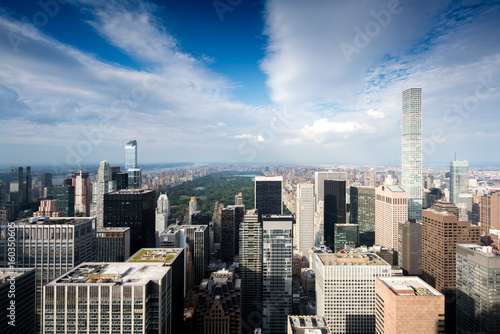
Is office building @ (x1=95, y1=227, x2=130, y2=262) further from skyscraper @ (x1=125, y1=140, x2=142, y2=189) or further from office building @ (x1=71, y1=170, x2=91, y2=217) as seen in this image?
skyscraper @ (x1=125, y1=140, x2=142, y2=189)

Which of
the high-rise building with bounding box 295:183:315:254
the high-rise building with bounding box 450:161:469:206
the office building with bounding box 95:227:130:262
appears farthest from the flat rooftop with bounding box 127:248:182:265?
the high-rise building with bounding box 450:161:469:206

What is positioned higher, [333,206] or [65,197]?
[65,197]

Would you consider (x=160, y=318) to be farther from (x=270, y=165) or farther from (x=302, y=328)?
(x=270, y=165)

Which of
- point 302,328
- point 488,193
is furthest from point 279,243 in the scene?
point 488,193

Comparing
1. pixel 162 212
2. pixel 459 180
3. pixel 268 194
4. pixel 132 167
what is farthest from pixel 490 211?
pixel 132 167

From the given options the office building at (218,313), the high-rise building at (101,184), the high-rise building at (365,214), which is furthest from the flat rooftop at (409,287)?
the high-rise building at (101,184)

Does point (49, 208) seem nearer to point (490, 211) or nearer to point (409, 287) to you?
point (409, 287)
